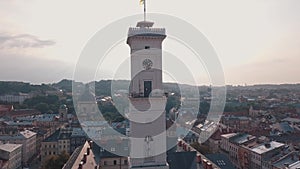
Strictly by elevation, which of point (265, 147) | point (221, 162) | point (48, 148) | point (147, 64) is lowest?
point (48, 148)

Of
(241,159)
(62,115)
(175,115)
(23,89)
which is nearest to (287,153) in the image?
(241,159)

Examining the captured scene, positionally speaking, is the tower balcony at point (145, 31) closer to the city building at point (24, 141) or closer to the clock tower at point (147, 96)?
the clock tower at point (147, 96)

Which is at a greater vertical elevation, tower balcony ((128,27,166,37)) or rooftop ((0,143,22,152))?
tower balcony ((128,27,166,37))

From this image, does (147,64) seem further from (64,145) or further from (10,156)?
(64,145)

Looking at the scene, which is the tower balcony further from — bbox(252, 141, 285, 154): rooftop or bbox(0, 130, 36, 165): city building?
bbox(0, 130, 36, 165): city building

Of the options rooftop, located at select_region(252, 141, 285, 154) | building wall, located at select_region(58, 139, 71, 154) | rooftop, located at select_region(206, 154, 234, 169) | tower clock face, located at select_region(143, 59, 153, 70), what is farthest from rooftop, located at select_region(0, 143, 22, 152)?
tower clock face, located at select_region(143, 59, 153, 70)

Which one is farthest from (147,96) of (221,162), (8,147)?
(8,147)

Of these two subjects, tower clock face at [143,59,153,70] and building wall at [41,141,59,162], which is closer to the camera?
tower clock face at [143,59,153,70]

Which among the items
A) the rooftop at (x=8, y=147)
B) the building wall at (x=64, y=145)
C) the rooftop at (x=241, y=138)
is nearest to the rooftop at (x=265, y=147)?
the rooftop at (x=241, y=138)

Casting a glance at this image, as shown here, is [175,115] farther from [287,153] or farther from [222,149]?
[287,153]
